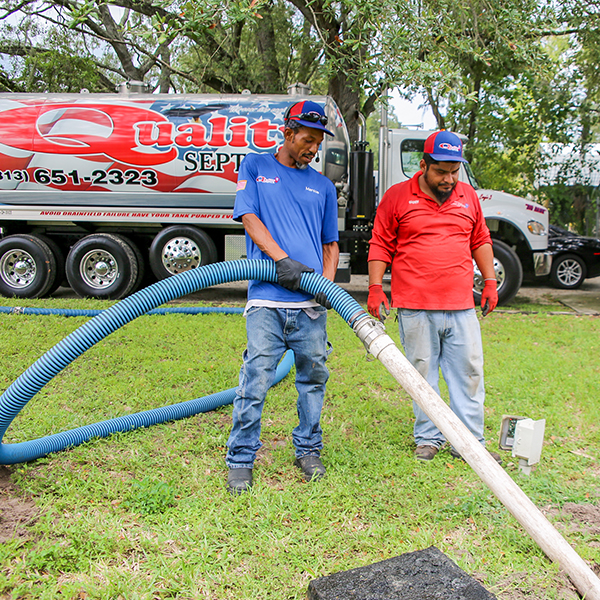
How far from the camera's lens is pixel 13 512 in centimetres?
279

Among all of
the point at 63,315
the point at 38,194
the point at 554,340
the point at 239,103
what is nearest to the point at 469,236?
the point at 554,340

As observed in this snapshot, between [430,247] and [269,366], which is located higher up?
[430,247]

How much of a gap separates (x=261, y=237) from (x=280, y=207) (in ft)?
0.73

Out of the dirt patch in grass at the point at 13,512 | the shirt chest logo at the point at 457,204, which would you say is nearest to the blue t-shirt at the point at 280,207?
the shirt chest logo at the point at 457,204

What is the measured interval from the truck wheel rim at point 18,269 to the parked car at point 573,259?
1023cm

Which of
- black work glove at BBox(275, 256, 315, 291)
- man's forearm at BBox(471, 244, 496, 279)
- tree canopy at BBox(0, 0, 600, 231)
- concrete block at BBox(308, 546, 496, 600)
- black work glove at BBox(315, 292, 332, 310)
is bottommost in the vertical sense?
concrete block at BBox(308, 546, 496, 600)

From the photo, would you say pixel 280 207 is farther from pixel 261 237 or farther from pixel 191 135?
pixel 191 135

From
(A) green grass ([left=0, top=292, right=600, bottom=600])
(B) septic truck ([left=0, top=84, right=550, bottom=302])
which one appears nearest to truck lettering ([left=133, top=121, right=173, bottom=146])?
(B) septic truck ([left=0, top=84, right=550, bottom=302])

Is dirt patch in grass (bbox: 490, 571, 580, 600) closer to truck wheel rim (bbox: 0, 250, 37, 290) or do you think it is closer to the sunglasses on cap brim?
the sunglasses on cap brim

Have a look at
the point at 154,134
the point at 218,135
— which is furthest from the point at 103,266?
the point at 218,135

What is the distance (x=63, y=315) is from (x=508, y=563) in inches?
256

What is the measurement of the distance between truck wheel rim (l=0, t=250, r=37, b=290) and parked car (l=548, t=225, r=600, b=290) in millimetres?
10228

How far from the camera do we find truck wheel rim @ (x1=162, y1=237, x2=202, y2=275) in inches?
357

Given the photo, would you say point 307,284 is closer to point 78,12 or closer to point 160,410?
point 160,410
